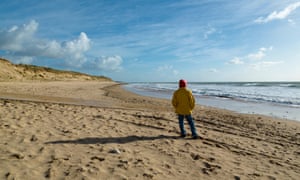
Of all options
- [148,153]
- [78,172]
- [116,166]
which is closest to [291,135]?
[148,153]

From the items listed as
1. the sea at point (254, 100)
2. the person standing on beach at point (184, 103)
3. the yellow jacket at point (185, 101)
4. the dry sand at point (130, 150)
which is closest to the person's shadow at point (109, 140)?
the dry sand at point (130, 150)

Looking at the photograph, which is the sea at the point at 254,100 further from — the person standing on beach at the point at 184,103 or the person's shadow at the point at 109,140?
the person's shadow at the point at 109,140

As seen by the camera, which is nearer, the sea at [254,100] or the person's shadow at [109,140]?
the person's shadow at [109,140]

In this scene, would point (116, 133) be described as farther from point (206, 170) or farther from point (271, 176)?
point (271, 176)

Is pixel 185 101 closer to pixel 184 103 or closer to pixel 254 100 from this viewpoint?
pixel 184 103

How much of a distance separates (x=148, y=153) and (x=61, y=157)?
188 centimetres

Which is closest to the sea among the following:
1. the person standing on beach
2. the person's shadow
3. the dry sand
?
the dry sand

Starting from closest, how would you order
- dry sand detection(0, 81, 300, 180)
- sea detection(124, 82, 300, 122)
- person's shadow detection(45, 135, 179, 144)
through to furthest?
dry sand detection(0, 81, 300, 180) < person's shadow detection(45, 135, 179, 144) < sea detection(124, 82, 300, 122)

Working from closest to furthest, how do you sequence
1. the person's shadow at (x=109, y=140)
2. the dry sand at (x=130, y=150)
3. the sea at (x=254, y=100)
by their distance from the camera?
the dry sand at (x=130, y=150) → the person's shadow at (x=109, y=140) → the sea at (x=254, y=100)

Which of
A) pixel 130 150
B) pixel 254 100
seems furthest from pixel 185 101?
pixel 254 100

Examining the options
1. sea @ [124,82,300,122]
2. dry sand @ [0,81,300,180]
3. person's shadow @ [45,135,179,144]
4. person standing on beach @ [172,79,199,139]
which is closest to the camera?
dry sand @ [0,81,300,180]

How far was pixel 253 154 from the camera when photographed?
5.58 meters

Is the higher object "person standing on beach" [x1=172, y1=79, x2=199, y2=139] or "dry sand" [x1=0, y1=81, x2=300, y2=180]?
"person standing on beach" [x1=172, y1=79, x2=199, y2=139]

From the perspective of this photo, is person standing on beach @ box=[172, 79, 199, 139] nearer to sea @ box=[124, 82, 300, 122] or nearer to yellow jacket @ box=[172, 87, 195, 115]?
yellow jacket @ box=[172, 87, 195, 115]
